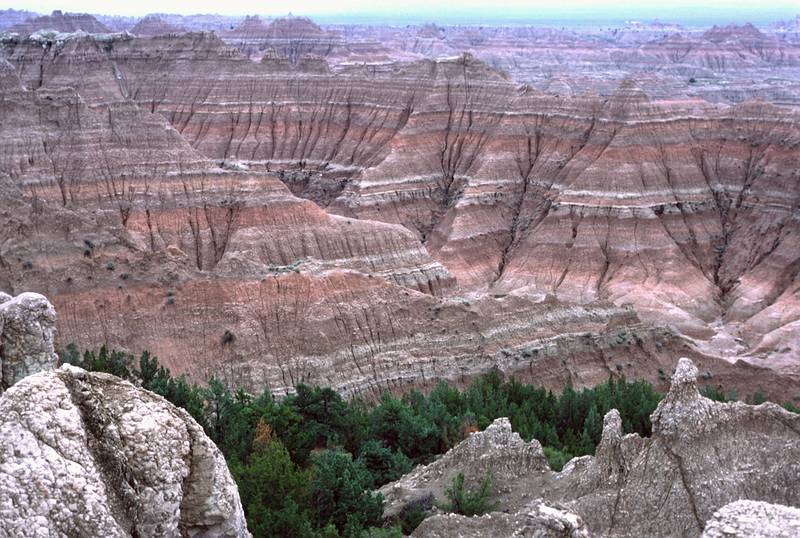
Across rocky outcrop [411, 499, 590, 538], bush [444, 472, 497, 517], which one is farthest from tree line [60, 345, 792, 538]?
rocky outcrop [411, 499, 590, 538]

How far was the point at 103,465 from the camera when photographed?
12531 millimetres

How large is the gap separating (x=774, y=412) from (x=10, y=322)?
1858 centimetres

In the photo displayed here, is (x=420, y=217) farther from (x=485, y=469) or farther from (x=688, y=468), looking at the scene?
(x=688, y=468)

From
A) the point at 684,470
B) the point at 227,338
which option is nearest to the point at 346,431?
the point at 227,338

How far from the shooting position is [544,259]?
87312 mm

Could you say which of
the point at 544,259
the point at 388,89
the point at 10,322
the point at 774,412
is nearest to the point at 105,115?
the point at 544,259

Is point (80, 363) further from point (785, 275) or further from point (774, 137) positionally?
point (774, 137)

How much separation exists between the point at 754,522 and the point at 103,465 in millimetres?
9558

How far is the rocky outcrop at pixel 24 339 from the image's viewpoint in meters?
19.8

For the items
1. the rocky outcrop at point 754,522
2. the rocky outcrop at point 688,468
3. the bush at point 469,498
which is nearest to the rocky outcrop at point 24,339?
the bush at point 469,498

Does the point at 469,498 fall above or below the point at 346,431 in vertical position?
above

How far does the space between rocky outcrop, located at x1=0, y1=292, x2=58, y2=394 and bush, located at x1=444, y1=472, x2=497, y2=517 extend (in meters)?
11.5

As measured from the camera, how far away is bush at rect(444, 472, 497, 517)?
25516mm

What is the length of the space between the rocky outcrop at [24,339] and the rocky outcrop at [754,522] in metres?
14.0
